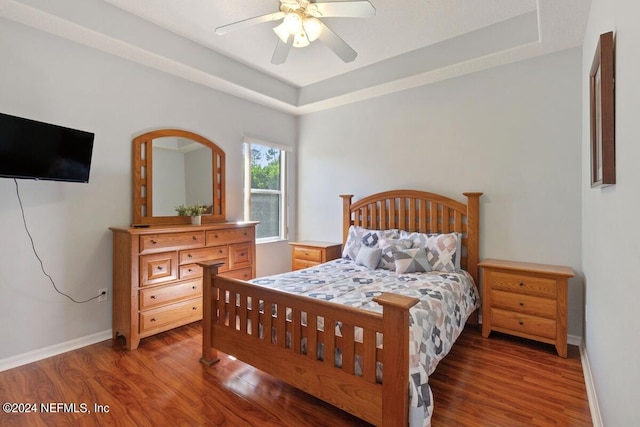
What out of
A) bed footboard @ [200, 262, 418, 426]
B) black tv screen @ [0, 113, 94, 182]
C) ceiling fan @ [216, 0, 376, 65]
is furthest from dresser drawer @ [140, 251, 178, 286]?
ceiling fan @ [216, 0, 376, 65]

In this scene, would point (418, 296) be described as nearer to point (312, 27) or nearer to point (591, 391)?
point (591, 391)

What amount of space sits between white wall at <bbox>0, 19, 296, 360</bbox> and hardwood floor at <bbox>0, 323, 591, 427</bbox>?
14.5 inches

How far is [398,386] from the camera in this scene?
1459 mm

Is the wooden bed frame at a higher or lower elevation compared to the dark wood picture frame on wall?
lower

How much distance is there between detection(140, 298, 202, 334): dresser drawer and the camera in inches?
105

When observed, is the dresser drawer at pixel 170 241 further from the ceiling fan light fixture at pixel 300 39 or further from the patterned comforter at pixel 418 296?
the ceiling fan light fixture at pixel 300 39

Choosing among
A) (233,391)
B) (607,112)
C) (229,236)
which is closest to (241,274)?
(229,236)

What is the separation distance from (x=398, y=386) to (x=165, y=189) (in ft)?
9.29

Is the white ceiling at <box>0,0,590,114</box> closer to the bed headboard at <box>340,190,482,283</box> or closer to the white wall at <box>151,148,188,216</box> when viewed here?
the white wall at <box>151,148,188,216</box>

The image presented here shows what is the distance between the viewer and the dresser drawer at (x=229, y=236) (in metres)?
3.17

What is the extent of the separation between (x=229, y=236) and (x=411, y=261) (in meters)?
1.93

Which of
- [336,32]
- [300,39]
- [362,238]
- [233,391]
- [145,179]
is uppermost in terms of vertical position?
[336,32]

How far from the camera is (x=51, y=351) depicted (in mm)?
2467

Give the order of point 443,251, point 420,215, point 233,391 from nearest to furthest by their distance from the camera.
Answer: point 233,391
point 443,251
point 420,215
